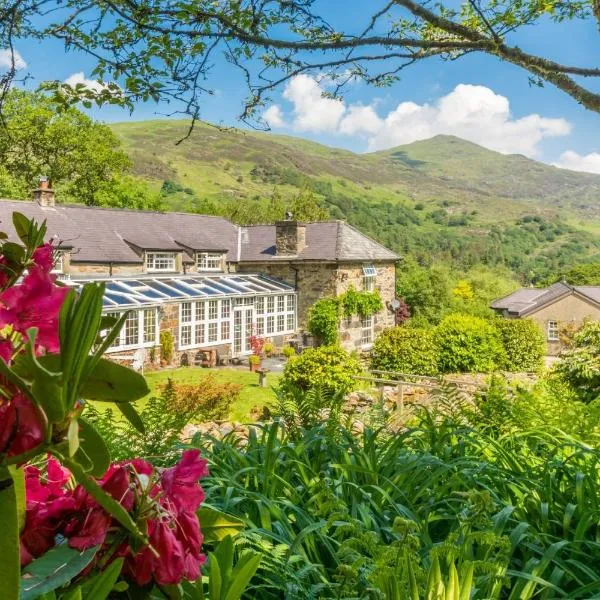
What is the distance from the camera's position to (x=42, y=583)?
2.32ft

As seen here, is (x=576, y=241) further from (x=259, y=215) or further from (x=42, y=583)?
(x=42, y=583)

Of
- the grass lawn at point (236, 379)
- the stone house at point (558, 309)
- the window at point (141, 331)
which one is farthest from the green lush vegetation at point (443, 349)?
the stone house at point (558, 309)

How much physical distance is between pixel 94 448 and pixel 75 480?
8cm

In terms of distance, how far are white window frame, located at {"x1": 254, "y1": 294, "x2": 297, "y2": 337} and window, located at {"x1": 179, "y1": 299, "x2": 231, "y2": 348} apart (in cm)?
155

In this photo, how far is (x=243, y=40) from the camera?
491 cm

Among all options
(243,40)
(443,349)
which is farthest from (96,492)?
(443,349)

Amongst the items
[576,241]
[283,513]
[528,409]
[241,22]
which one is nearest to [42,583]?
[283,513]

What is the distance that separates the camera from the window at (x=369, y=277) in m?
25.5

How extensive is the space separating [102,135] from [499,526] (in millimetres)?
35957

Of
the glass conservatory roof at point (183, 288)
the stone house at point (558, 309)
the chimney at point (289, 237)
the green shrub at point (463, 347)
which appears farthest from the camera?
the stone house at point (558, 309)

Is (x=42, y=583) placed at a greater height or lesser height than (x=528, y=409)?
greater

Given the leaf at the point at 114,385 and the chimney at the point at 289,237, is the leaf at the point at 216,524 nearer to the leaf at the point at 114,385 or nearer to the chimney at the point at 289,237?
the leaf at the point at 114,385

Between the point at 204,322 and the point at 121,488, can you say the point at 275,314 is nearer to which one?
the point at 204,322

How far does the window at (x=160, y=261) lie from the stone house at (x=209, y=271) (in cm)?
4
